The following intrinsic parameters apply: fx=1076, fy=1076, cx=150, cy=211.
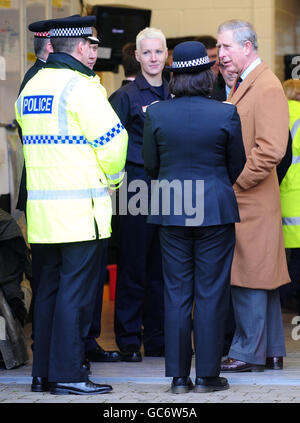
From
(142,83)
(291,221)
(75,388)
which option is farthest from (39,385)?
(291,221)

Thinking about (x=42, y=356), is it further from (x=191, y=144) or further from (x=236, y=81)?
(x=236, y=81)

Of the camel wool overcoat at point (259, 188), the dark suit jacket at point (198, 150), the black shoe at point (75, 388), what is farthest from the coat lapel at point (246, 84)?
the black shoe at point (75, 388)

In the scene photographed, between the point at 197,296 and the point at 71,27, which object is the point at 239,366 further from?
the point at 71,27

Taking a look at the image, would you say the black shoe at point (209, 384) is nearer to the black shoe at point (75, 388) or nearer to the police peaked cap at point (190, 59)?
the black shoe at point (75, 388)

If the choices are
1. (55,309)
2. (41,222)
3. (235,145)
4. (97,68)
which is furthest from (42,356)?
(97,68)

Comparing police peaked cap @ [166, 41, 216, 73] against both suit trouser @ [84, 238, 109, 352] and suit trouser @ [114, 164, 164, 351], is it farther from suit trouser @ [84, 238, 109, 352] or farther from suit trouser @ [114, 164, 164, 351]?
suit trouser @ [84, 238, 109, 352]

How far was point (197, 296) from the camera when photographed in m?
4.95

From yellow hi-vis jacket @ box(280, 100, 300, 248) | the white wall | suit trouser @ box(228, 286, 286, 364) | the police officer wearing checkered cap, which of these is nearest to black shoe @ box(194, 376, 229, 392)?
the police officer wearing checkered cap

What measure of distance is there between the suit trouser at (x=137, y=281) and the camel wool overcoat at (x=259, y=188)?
607 mm

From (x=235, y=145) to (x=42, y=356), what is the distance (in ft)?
4.38

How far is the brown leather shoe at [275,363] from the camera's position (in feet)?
18.5

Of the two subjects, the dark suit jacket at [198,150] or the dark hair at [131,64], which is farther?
the dark hair at [131,64]

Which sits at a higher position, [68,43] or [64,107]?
[68,43]

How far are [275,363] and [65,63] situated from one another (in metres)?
1.95
